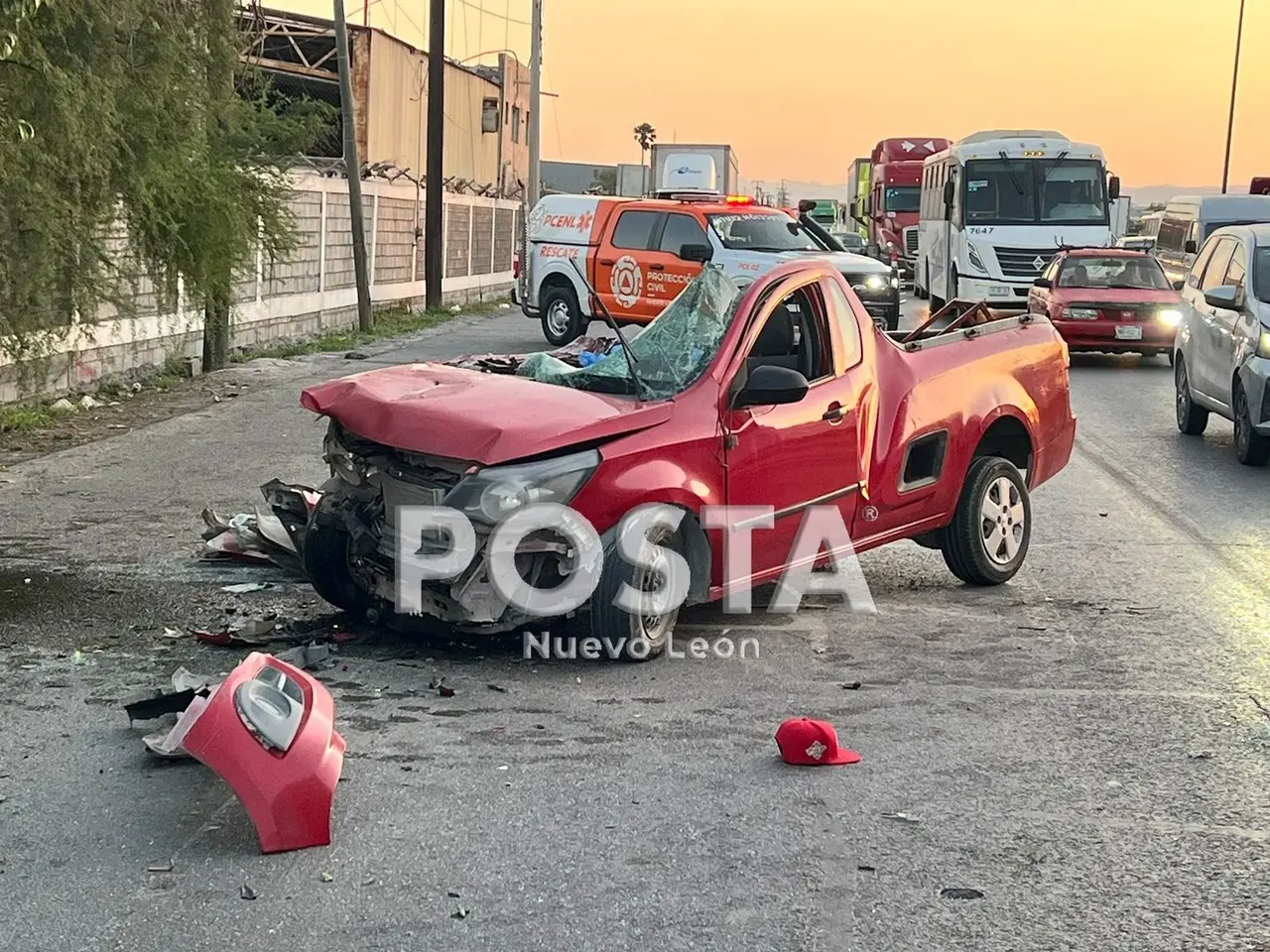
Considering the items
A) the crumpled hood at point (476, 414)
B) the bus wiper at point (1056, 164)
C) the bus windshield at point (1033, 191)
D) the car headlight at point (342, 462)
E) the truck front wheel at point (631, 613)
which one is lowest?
the truck front wheel at point (631, 613)

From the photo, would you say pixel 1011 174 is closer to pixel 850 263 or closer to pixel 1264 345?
pixel 850 263

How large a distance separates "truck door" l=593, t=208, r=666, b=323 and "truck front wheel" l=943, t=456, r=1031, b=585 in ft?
52.3

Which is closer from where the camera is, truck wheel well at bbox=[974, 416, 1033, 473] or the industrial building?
truck wheel well at bbox=[974, 416, 1033, 473]

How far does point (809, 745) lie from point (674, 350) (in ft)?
7.86

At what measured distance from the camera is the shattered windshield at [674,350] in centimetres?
716

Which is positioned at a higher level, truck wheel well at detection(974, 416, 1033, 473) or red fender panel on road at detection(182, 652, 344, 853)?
truck wheel well at detection(974, 416, 1033, 473)

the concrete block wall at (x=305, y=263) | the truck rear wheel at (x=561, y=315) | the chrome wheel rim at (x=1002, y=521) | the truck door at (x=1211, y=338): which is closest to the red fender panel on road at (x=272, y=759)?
the chrome wheel rim at (x=1002, y=521)

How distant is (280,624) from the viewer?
7.30 metres

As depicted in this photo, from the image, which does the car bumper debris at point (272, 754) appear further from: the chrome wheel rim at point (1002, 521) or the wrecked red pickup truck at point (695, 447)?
the chrome wheel rim at point (1002, 521)

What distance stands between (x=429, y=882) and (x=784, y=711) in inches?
81.7

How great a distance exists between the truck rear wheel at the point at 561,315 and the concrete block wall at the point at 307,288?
3603 millimetres

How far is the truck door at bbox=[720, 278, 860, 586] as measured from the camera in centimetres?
706

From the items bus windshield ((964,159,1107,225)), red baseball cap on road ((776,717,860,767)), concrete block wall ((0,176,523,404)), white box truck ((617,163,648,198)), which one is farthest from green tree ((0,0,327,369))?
white box truck ((617,163,648,198))

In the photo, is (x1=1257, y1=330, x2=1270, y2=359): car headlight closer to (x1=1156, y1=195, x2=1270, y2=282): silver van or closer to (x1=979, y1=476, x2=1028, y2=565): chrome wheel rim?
(x1=979, y1=476, x2=1028, y2=565): chrome wheel rim
